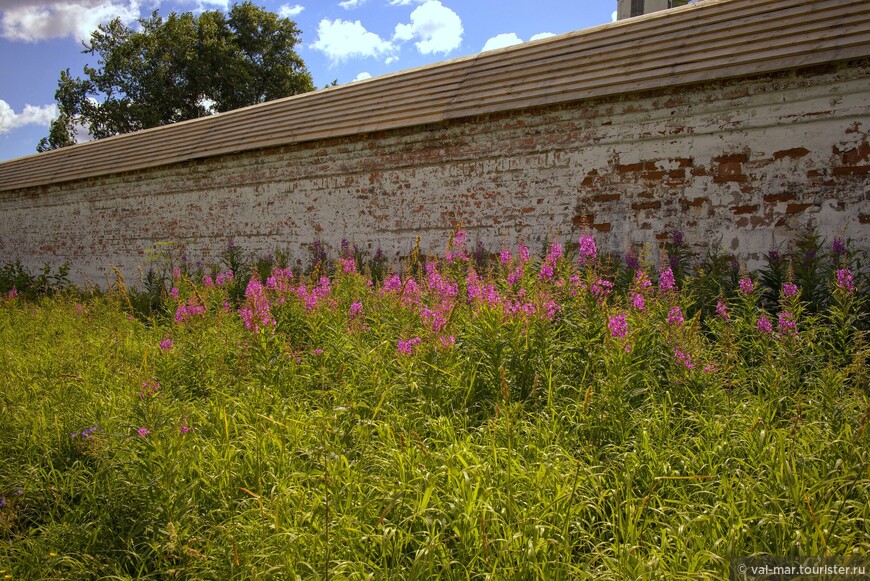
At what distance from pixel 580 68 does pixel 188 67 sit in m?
26.0

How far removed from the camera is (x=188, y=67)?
92.1 feet

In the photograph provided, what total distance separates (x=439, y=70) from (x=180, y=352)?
5.85 meters

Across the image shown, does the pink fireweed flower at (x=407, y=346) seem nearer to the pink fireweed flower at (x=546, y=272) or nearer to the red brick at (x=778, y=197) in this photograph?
the pink fireweed flower at (x=546, y=272)

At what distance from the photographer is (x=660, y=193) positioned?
21.7 ft

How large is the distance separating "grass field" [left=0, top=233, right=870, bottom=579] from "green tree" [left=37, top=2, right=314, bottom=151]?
26.7 meters

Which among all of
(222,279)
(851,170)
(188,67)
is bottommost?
(222,279)

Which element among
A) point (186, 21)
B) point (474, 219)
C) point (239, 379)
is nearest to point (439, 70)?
point (474, 219)

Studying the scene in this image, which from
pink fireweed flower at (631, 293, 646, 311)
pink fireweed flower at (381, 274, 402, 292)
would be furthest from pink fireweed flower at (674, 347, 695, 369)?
pink fireweed flower at (381, 274, 402, 292)

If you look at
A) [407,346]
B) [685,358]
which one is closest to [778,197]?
[685,358]

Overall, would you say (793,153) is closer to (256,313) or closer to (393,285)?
(393,285)

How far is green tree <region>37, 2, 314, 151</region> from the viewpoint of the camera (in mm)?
27891

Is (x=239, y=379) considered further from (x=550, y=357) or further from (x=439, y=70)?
(x=439, y=70)

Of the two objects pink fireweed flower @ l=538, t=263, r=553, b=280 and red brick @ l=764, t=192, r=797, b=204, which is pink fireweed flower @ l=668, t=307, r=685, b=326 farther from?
red brick @ l=764, t=192, r=797, b=204

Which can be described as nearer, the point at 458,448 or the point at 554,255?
the point at 458,448
